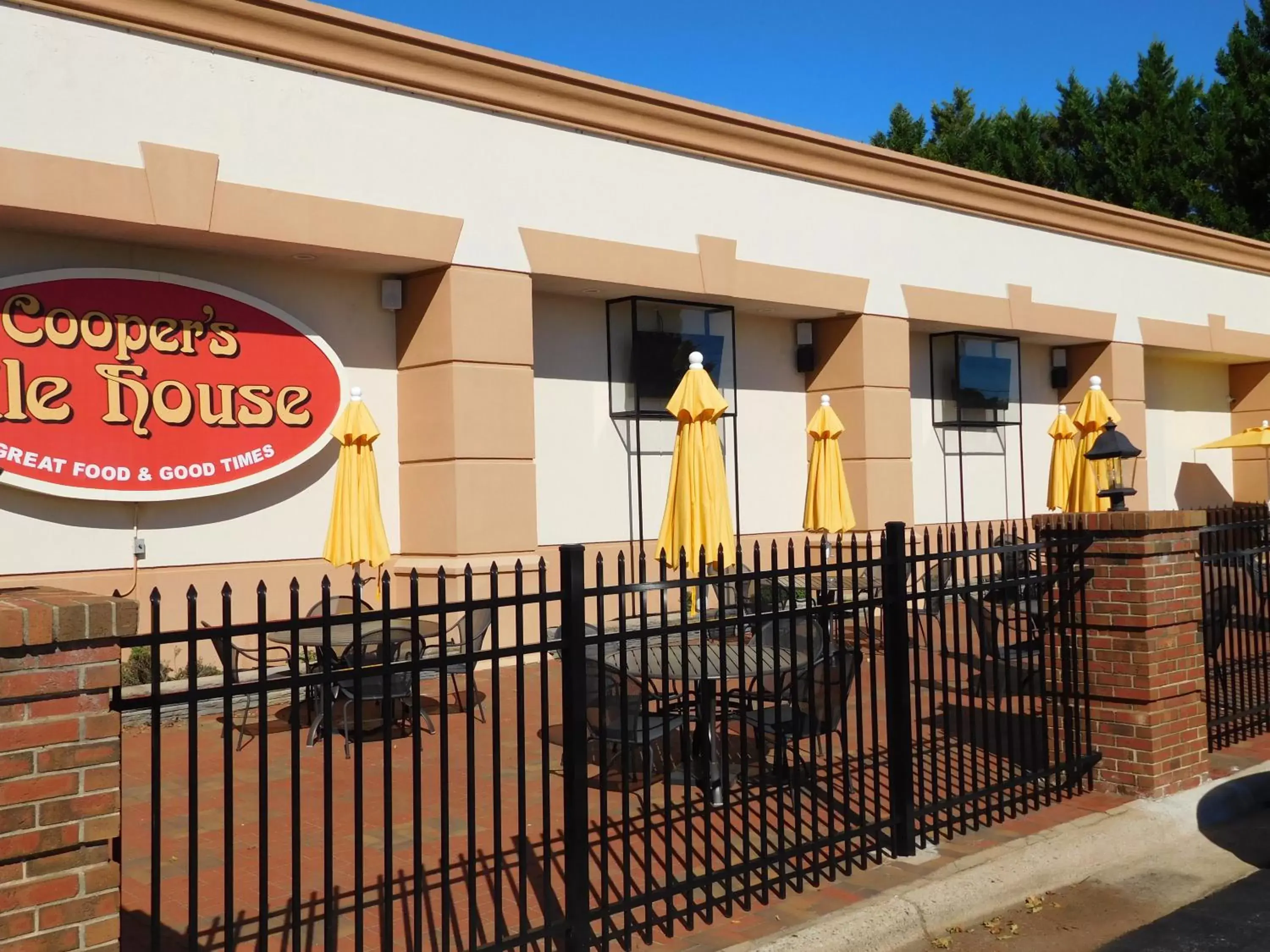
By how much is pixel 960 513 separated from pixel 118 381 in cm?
1221

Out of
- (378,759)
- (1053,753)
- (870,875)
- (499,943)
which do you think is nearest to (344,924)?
(499,943)

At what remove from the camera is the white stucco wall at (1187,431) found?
21703mm

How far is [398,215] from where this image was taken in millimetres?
11234

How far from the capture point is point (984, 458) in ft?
59.6

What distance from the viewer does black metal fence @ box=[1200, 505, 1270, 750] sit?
7984mm

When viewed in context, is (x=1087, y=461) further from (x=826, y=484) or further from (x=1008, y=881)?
(x=1008, y=881)

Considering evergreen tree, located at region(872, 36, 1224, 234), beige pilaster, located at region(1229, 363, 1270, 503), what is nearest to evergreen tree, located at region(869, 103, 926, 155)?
A: evergreen tree, located at region(872, 36, 1224, 234)

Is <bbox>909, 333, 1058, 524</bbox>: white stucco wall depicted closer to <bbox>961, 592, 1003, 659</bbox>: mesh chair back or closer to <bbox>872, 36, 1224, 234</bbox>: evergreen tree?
<bbox>961, 592, 1003, 659</bbox>: mesh chair back

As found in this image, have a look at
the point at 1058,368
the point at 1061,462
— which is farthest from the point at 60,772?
the point at 1058,368

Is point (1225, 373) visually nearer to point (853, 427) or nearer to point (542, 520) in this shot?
point (853, 427)

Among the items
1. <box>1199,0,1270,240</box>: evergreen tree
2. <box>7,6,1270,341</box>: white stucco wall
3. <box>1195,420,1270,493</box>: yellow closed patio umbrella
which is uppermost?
<box>1199,0,1270,240</box>: evergreen tree

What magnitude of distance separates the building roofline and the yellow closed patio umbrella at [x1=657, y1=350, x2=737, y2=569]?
3.73 metres

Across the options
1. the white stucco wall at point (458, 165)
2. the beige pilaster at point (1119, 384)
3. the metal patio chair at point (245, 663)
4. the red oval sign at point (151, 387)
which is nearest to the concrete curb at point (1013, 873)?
the metal patio chair at point (245, 663)

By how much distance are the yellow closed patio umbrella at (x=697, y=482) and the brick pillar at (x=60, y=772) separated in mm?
7036
